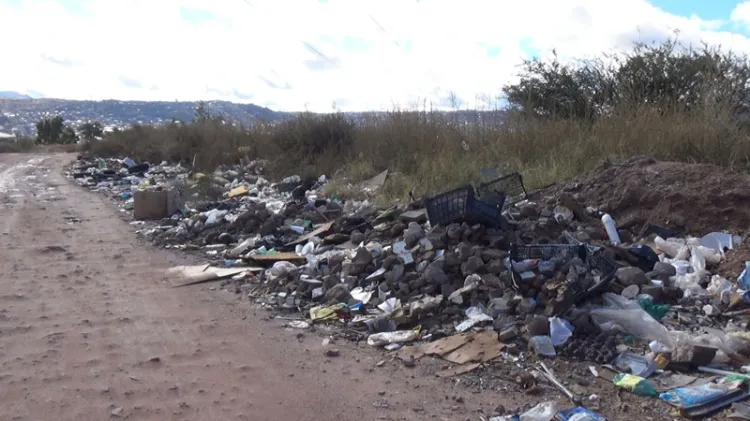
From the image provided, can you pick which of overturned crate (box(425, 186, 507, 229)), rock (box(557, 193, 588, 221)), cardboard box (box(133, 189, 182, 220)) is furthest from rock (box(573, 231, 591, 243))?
cardboard box (box(133, 189, 182, 220))

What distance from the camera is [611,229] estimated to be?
6.21m

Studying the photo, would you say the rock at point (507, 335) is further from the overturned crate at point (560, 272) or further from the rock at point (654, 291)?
the rock at point (654, 291)

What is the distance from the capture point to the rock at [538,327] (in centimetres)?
441

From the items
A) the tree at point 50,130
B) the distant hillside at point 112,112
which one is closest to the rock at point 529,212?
the distant hillside at point 112,112

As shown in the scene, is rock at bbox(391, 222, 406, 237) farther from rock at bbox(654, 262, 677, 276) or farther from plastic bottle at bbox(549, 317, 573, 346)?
plastic bottle at bbox(549, 317, 573, 346)

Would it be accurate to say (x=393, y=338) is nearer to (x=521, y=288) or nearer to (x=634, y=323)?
(x=521, y=288)

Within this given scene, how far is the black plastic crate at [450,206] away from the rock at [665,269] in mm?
1624

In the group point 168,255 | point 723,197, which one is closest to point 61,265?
point 168,255

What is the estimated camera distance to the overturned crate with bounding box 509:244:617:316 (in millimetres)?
4594

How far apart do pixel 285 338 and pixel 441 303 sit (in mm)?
1215

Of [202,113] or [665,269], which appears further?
[202,113]

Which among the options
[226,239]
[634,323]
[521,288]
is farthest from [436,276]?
[226,239]

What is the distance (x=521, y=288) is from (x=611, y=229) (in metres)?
1.81

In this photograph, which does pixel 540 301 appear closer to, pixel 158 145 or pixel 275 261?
pixel 275 261
